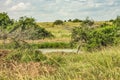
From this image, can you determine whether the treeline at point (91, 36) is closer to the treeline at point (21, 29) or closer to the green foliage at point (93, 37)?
the green foliage at point (93, 37)

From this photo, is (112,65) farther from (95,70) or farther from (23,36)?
(23,36)

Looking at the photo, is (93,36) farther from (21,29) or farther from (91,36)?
(21,29)

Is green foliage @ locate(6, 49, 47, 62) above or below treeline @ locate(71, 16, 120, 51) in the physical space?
above

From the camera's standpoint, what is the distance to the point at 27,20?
5303 cm

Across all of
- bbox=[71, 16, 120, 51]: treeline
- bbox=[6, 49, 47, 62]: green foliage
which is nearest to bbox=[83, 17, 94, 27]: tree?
bbox=[71, 16, 120, 51]: treeline

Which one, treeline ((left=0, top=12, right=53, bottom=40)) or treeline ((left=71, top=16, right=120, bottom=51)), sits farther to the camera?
treeline ((left=71, top=16, right=120, bottom=51))

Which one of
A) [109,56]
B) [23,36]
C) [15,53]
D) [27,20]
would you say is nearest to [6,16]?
[27,20]

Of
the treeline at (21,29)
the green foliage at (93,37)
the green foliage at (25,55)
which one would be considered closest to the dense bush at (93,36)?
the green foliage at (93,37)

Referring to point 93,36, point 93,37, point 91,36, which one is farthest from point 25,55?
point 93,36

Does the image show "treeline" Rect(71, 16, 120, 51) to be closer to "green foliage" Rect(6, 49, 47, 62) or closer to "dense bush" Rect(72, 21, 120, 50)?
"dense bush" Rect(72, 21, 120, 50)

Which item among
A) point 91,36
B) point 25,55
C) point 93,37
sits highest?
point 25,55

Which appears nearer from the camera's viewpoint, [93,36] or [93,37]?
[93,37]

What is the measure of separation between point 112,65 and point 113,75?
1.09m

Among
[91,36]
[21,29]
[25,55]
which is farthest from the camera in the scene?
[91,36]
